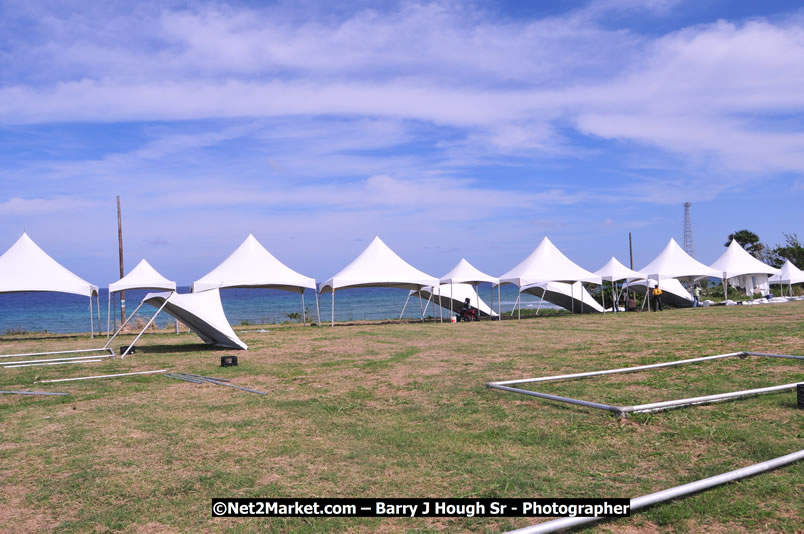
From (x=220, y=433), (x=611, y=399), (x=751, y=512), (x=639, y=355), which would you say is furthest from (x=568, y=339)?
(x=751, y=512)

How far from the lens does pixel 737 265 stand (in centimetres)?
3123

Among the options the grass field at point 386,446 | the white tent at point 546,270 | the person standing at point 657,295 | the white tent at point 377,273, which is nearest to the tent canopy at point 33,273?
the white tent at point 377,273

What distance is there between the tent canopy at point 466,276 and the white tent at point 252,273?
600 cm

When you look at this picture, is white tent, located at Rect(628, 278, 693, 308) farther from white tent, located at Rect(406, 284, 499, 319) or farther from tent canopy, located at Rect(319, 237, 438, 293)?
tent canopy, located at Rect(319, 237, 438, 293)

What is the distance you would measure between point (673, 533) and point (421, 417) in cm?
322

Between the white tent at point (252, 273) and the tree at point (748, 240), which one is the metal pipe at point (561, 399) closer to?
the white tent at point (252, 273)

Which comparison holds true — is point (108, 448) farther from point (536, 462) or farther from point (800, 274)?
point (800, 274)

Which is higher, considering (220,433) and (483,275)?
(483,275)

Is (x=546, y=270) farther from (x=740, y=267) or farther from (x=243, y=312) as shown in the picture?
(x=243, y=312)

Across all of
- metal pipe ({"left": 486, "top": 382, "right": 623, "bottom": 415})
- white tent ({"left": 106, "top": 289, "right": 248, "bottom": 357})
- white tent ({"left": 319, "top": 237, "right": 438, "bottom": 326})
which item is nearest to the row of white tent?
white tent ({"left": 319, "top": 237, "right": 438, "bottom": 326})

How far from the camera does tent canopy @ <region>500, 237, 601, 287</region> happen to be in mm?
24906

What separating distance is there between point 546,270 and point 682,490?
72.4 feet

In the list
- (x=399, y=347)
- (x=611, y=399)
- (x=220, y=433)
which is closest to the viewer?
(x=220, y=433)

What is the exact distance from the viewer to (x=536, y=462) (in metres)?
4.53
